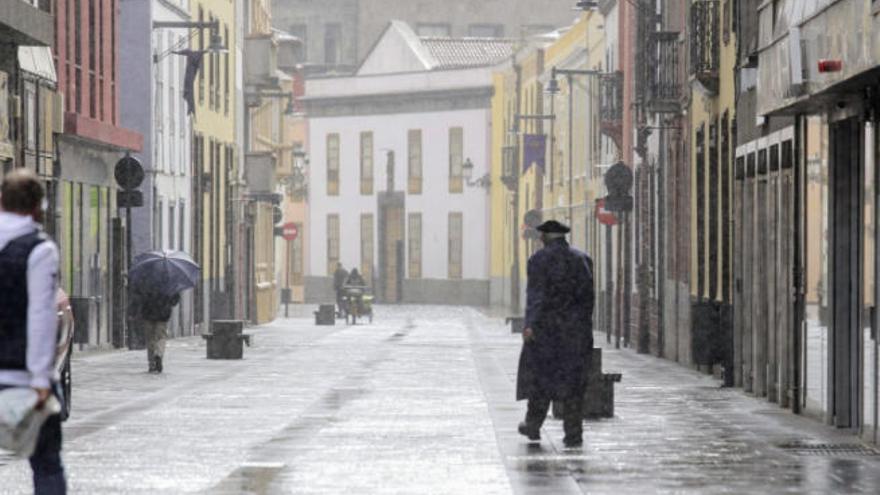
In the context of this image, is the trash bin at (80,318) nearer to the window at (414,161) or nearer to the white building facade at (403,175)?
the white building facade at (403,175)

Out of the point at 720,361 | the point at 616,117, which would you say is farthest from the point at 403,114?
the point at 720,361

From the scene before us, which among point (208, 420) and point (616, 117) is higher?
point (616, 117)

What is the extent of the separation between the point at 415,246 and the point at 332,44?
17.8m

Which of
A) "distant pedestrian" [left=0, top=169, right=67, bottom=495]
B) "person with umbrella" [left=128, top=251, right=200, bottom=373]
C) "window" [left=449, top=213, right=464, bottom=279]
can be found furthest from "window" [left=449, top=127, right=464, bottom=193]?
"distant pedestrian" [left=0, top=169, right=67, bottom=495]

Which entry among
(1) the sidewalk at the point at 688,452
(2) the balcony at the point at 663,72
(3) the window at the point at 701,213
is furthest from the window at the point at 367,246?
(1) the sidewalk at the point at 688,452

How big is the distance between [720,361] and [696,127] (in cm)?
700

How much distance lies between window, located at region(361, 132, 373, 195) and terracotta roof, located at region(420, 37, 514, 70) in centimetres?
446

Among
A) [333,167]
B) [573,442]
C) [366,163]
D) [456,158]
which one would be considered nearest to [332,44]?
[333,167]

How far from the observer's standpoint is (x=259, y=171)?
69.5 m

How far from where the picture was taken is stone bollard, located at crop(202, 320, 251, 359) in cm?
3875

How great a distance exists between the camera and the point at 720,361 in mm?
31156

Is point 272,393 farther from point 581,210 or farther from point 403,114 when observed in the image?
point 403,114

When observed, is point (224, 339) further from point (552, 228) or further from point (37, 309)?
point (37, 309)

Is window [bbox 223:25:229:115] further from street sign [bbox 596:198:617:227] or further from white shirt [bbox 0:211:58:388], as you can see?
white shirt [bbox 0:211:58:388]
